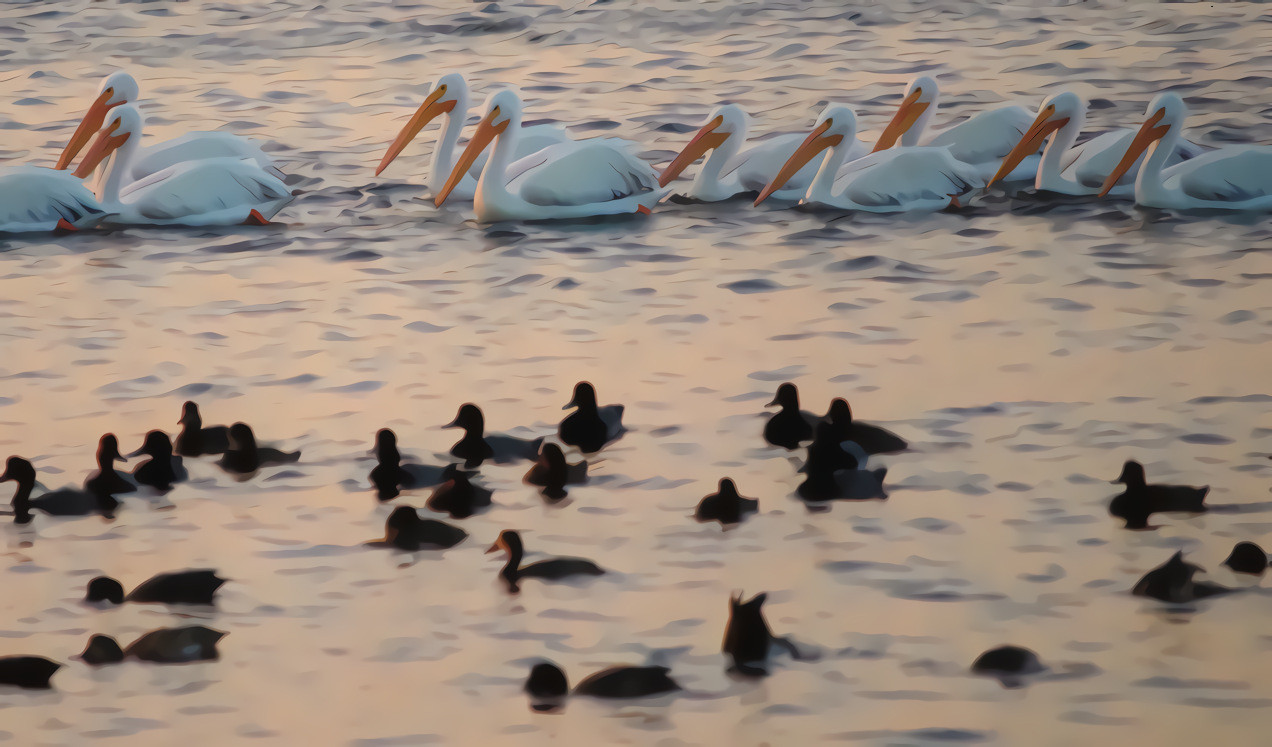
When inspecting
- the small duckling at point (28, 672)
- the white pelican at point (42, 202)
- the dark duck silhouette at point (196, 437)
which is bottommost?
the small duckling at point (28, 672)

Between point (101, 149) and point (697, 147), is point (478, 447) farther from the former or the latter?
point (101, 149)

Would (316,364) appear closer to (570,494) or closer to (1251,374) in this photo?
(570,494)

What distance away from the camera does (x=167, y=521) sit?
14.7ft

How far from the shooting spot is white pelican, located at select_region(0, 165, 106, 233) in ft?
24.8

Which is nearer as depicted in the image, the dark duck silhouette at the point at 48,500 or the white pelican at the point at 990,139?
the dark duck silhouette at the point at 48,500

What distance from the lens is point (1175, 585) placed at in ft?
12.4

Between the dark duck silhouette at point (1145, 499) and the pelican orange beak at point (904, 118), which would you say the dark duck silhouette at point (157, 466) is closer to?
the dark duck silhouette at point (1145, 499)

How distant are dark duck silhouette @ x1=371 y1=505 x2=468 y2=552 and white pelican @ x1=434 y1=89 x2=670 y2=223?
3.63 meters

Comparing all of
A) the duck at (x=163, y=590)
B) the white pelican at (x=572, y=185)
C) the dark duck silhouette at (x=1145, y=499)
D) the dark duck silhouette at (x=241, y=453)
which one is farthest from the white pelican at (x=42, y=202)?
the dark duck silhouette at (x=1145, y=499)

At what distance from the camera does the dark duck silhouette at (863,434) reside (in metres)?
4.73

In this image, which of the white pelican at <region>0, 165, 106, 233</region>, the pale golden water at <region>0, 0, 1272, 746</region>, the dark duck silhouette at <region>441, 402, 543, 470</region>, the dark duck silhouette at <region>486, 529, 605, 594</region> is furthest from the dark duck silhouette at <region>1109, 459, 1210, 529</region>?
the white pelican at <region>0, 165, 106, 233</region>

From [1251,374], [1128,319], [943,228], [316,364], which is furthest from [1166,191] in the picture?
[316,364]

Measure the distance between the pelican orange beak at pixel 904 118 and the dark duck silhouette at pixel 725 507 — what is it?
4785 millimetres

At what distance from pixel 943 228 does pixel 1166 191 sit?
1.09m
